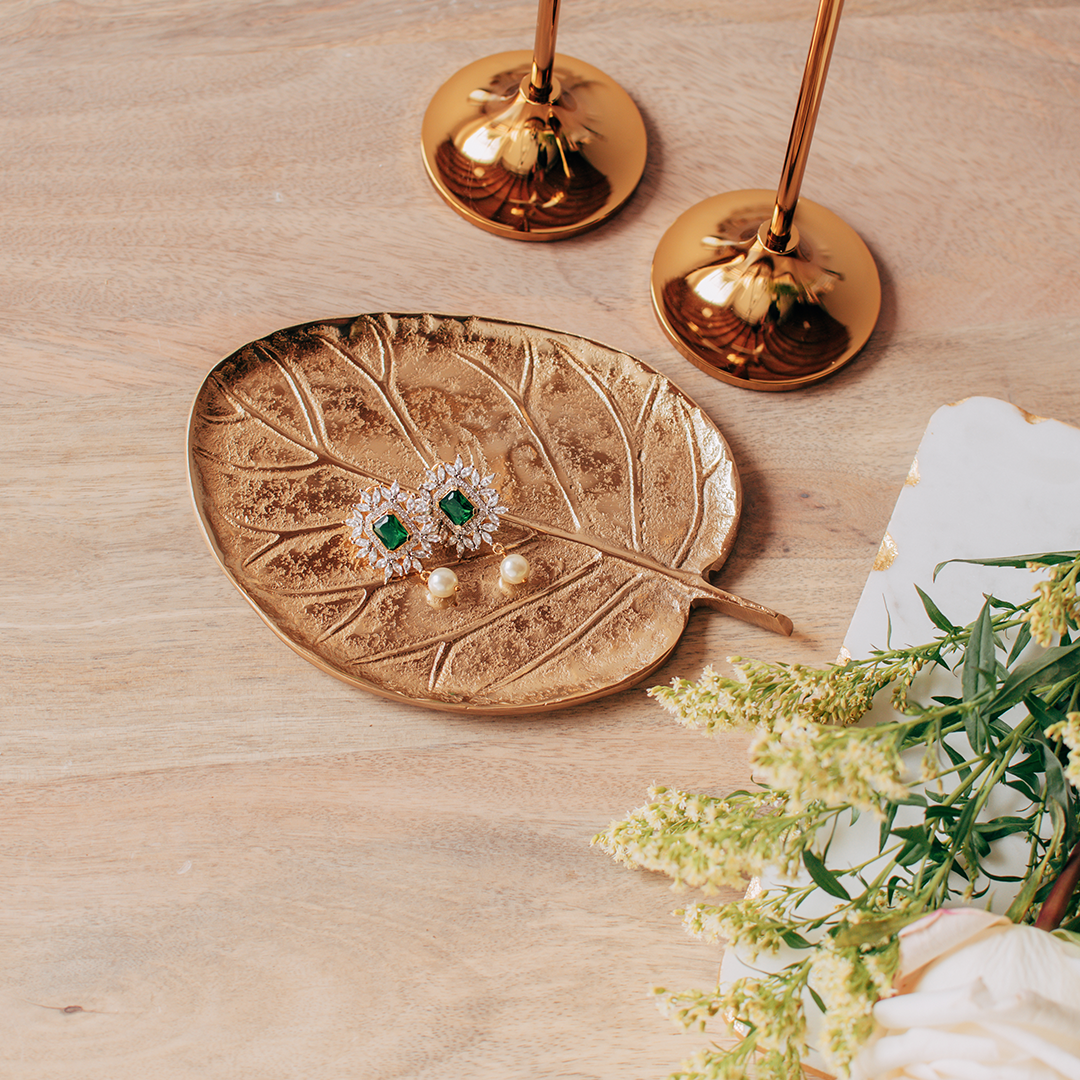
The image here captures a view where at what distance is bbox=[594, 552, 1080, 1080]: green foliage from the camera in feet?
1.19

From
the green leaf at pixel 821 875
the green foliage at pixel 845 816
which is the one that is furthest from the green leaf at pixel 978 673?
the green leaf at pixel 821 875

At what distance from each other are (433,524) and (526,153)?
12.8 inches

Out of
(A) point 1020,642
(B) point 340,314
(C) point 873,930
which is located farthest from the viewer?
(B) point 340,314

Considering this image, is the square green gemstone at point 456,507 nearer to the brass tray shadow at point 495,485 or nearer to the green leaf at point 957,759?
the brass tray shadow at point 495,485

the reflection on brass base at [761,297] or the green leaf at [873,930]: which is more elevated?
the reflection on brass base at [761,297]

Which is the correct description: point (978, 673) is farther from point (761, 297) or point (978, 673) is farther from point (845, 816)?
point (761, 297)

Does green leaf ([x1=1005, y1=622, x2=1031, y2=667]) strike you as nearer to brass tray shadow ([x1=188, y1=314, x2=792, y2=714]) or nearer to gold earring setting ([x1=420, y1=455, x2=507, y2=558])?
brass tray shadow ([x1=188, y1=314, x2=792, y2=714])

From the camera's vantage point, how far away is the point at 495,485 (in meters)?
0.65

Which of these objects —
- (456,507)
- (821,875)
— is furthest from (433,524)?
(821,875)

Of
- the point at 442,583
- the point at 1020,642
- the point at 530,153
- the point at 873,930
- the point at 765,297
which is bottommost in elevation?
the point at 873,930

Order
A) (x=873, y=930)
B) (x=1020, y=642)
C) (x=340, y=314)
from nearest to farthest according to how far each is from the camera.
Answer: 1. (x=873, y=930)
2. (x=1020, y=642)
3. (x=340, y=314)

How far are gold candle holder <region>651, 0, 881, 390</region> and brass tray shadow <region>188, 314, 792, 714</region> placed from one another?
0.06m

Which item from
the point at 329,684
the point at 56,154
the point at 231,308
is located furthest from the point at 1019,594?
the point at 56,154

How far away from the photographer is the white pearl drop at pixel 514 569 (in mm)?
612
